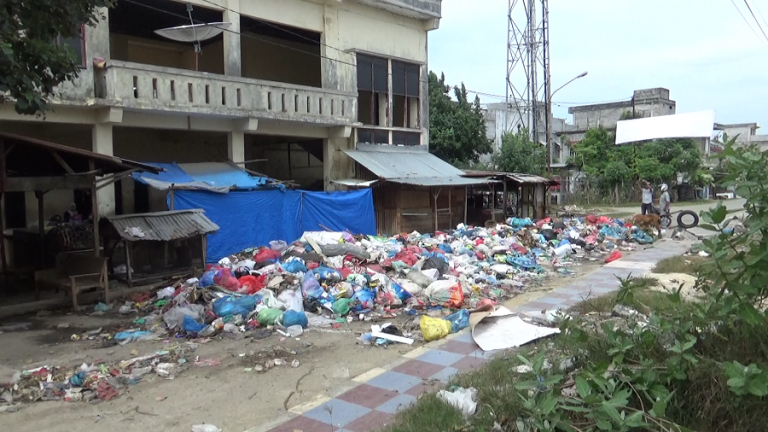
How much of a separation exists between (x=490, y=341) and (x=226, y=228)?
7.90 meters

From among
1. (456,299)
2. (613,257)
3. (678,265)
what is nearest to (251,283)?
(456,299)

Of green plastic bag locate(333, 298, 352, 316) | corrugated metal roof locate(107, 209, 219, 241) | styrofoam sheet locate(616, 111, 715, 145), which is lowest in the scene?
green plastic bag locate(333, 298, 352, 316)

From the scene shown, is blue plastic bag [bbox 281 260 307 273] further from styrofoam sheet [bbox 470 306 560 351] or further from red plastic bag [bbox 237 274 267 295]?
styrofoam sheet [bbox 470 306 560 351]

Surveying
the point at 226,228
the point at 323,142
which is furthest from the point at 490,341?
the point at 323,142

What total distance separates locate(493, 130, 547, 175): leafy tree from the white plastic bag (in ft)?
73.9

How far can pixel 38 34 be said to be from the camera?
224 inches

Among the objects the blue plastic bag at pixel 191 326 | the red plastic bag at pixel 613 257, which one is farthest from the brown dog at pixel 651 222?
the blue plastic bag at pixel 191 326

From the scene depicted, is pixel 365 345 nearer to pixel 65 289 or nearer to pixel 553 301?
pixel 553 301

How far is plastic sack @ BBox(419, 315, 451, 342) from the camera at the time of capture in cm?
668

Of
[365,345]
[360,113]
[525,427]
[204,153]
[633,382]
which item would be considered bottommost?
[365,345]

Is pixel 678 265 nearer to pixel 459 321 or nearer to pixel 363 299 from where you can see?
pixel 459 321

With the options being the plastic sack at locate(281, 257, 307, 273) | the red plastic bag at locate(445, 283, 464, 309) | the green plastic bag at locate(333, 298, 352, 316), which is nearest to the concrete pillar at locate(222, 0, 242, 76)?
the plastic sack at locate(281, 257, 307, 273)

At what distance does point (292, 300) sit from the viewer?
8.09 metres

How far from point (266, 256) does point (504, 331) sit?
20.6ft
